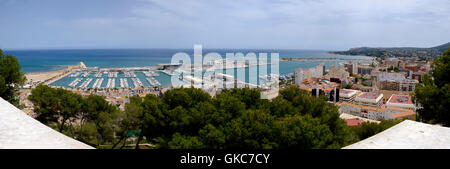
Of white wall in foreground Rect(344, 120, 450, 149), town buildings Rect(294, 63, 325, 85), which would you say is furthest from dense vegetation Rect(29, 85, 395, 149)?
town buildings Rect(294, 63, 325, 85)

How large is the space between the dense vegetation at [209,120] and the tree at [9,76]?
1.03m

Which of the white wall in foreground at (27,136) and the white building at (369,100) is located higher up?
the white wall in foreground at (27,136)

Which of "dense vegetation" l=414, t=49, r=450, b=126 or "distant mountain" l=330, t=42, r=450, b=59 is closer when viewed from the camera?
"dense vegetation" l=414, t=49, r=450, b=126

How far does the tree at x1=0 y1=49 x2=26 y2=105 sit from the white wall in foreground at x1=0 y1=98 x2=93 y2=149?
4.38 metres

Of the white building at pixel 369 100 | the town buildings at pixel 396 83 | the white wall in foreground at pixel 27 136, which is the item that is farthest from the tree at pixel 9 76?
the town buildings at pixel 396 83

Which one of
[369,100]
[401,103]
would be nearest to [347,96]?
[369,100]

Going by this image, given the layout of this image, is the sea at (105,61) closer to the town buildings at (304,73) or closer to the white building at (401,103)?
the town buildings at (304,73)

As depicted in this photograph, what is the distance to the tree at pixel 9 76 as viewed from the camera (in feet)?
22.4

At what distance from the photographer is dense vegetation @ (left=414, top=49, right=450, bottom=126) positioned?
5.07m

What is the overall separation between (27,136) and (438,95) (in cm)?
681

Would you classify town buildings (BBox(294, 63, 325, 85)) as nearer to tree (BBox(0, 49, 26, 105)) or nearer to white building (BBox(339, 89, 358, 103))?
white building (BBox(339, 89, 358, 103))

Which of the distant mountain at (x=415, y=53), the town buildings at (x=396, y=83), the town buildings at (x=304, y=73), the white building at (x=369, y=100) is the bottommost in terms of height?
the white building at (x=369, y=100)
